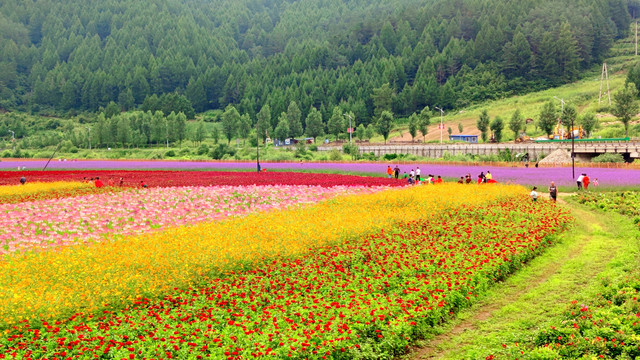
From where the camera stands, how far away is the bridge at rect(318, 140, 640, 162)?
64.6m

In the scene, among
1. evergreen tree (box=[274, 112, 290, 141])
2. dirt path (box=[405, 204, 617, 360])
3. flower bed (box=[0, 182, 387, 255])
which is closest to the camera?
dirt path (box=[405, 204, 617, 360])

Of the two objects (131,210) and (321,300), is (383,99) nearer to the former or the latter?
(131,210)

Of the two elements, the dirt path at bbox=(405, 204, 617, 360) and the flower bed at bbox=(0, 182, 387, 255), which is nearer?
the dirt path at bbox=(405, 204, 617, 360)

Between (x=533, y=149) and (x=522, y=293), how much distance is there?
6522cm

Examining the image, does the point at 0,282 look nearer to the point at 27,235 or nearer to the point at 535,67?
the point at 27,235

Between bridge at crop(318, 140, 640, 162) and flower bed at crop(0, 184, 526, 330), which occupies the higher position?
bridge at crop(318, 140, 640, 162)

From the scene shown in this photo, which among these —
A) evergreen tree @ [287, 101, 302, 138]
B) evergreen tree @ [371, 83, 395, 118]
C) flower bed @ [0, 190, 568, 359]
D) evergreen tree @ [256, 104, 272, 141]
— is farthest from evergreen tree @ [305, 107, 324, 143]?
flower bed @ [0, 190, 568, 359]

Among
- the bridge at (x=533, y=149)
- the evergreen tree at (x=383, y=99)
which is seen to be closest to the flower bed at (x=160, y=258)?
the bridge at (x=533, y=149)

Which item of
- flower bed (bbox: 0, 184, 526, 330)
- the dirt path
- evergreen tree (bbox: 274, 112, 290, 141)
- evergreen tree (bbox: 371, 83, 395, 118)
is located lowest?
the dirt path

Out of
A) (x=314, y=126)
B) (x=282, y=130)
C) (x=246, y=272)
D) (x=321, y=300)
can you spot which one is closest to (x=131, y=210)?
(x=246, y=272)

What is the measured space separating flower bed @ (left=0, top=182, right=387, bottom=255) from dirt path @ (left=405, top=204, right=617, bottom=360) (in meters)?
12.5

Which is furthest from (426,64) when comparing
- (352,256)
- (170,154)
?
(352,256)

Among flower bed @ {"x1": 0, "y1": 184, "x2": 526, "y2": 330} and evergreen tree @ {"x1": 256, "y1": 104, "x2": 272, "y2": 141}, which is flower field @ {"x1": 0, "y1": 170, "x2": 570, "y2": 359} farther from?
evergreen tree @ {"x1": 256, "y1": 104, "x2": 272, "y2": 141}

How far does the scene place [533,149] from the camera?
246ft
